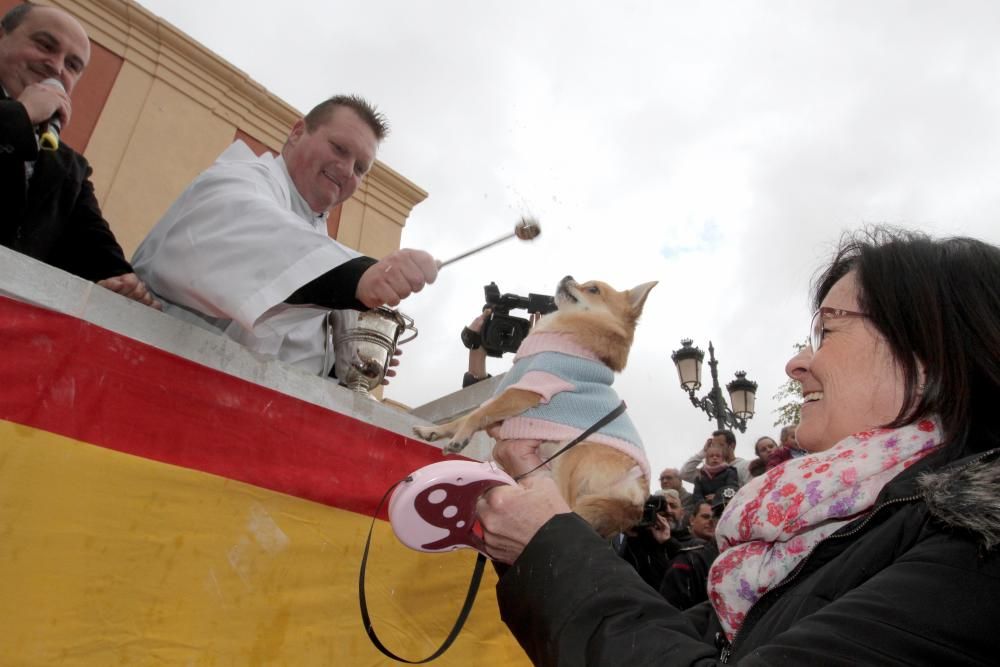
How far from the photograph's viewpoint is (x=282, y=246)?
82.5 inches

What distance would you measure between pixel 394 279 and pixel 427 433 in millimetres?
945

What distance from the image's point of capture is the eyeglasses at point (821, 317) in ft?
4.70

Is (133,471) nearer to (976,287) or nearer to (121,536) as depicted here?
(121,536)

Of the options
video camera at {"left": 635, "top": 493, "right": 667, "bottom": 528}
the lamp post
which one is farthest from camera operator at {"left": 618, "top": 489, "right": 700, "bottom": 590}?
the lamp post

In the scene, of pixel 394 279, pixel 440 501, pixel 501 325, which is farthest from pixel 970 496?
pixel 501 325

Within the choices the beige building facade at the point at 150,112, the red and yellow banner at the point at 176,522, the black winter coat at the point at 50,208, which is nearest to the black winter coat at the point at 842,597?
the red and yellow banner at the point at 176,522

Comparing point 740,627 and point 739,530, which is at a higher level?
point 739,530

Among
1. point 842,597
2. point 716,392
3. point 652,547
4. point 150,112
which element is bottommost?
point 842,597

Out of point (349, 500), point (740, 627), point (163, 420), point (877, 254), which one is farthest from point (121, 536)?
point (877, 254)

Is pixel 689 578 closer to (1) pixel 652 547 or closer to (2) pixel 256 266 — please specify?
(1) pixel 652 547

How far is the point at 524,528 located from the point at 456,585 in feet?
3.98

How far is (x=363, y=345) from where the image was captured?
2.81m

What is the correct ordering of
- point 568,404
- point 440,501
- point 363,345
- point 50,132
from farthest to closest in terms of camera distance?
1. point 568,404
2. point 363,345
3. point 50,132
4. point 440,501

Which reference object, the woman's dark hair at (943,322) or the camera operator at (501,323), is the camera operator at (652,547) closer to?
the camera operator at (501,323)
